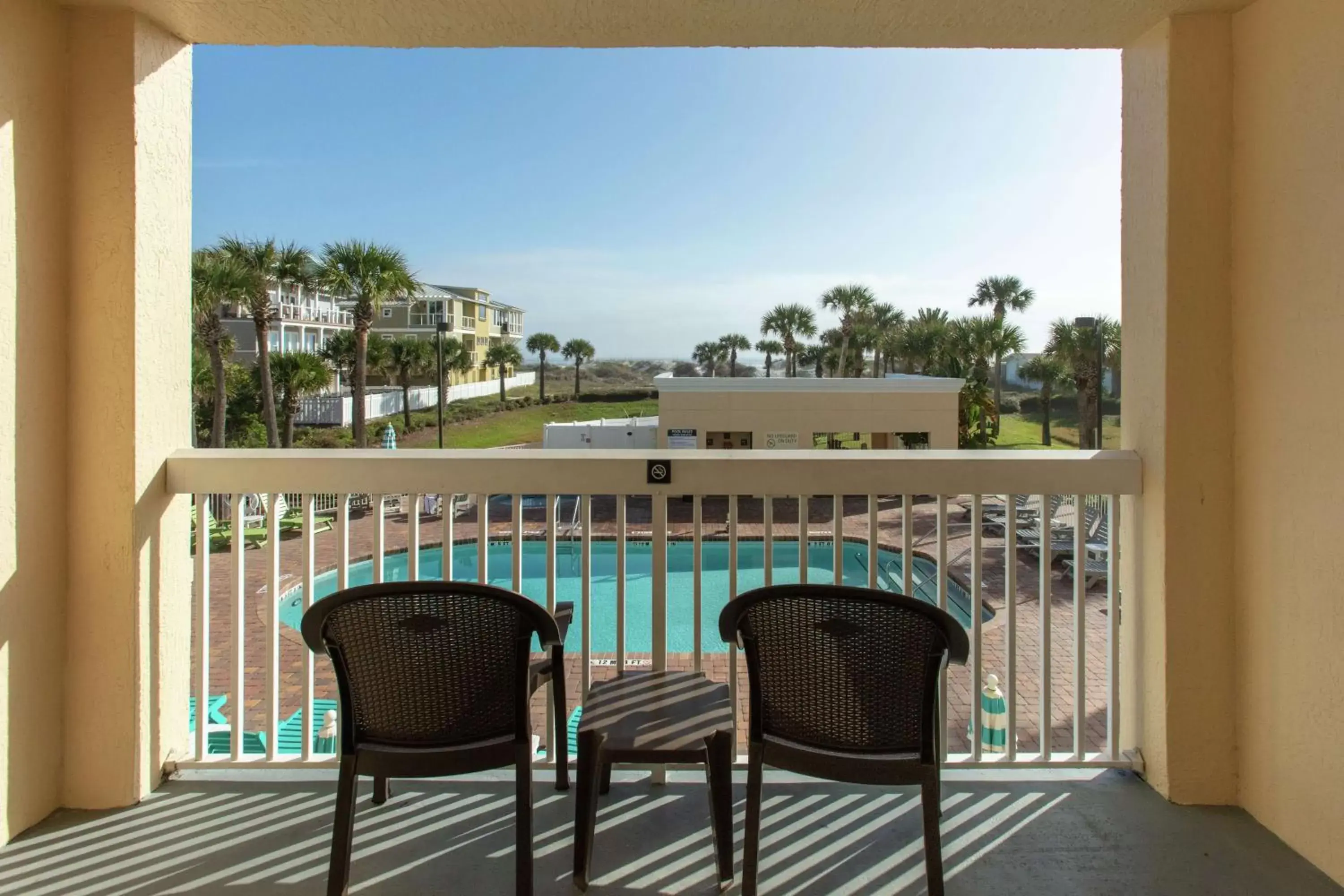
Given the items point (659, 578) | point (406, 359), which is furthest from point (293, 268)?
point (659, 578)

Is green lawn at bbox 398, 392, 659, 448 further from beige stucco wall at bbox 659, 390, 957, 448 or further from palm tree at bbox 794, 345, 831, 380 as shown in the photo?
palm tree at bbox 794, 345, 831, 380

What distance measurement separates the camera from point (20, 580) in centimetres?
202

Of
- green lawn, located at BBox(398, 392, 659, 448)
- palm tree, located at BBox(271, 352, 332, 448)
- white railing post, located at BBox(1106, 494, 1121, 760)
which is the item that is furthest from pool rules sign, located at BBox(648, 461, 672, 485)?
palm tree, located at BBox(271, 352, 332, 448)

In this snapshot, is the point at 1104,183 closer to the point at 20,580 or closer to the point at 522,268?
the point at 20,580

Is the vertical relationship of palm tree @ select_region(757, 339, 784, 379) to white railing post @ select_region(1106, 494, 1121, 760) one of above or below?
above

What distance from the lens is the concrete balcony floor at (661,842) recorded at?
186 centimetres

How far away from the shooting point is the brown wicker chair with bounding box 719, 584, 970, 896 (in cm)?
154

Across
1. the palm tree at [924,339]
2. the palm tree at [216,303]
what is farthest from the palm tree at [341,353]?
the palm tree at [924,339]

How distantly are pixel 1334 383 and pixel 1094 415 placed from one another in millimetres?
994

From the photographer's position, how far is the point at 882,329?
18.8 feet

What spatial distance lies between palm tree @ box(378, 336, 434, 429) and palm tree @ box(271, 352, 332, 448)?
2.06 feet

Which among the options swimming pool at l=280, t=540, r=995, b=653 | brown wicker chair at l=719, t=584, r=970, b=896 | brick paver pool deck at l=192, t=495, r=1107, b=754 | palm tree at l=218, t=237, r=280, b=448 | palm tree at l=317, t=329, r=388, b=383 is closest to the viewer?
brown wicker chair at l=719, t=584, r=970, b=896

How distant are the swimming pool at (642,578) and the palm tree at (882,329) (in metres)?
3.03

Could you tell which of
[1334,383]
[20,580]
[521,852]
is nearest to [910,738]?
[521,852]
